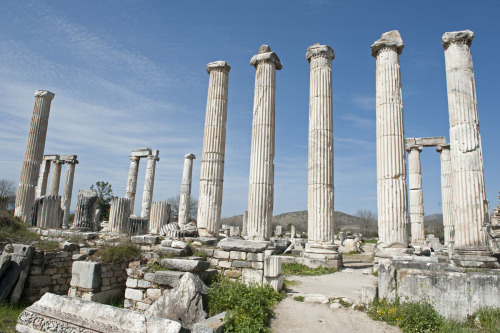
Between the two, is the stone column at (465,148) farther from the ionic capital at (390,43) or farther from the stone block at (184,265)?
the stone block at (184,265)

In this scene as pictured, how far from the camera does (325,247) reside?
14109 mm

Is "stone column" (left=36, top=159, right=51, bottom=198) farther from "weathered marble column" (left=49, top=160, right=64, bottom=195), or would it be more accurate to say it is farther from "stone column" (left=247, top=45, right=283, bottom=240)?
"stone column" (left=247, top=45, right=283, bottom=240)

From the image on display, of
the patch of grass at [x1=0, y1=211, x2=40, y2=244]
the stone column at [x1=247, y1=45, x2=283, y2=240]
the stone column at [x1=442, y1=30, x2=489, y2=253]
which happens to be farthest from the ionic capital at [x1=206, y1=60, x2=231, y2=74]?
the patch of grass at [x1=0, y1=211, x2=40, y2=244]

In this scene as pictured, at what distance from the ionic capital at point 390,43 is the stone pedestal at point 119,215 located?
44.9 ft

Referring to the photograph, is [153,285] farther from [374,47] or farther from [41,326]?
[374,47]

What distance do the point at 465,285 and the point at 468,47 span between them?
392 inches

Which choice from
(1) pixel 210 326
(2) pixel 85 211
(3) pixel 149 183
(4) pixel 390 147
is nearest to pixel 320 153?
(4) pixel 390 147

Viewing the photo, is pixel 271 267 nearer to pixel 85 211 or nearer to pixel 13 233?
pixel 13 233

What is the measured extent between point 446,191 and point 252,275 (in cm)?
2043

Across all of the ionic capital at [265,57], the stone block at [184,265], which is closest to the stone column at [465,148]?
the ionic capital at [265,57]

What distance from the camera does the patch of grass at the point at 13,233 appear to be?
11.1 metres

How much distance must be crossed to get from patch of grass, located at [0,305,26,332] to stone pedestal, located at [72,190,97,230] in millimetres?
6561

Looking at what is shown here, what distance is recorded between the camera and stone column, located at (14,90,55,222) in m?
20.4

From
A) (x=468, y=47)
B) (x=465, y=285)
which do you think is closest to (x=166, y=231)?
(x=465, y=285)
